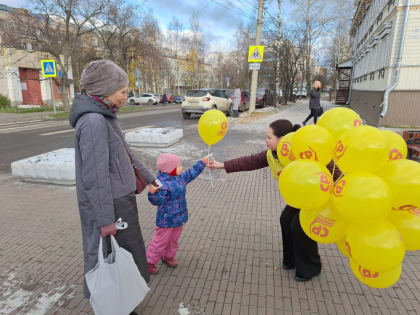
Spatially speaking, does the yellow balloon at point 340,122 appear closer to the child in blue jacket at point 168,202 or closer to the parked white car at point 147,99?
the child in blue jacket at point 168,202

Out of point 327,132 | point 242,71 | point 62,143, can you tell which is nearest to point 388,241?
point 327,132

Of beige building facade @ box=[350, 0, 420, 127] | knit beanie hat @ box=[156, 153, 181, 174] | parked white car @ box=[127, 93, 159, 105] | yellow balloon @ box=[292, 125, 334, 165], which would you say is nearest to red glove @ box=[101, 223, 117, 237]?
knit beanie hat @ box=[156, 153, 181, 174]

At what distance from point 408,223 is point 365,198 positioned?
433 millimetres

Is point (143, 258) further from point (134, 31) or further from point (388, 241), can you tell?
point (134, 31)

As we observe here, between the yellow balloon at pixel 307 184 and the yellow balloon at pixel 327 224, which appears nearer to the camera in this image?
the yellow balloon at pixel 307 184

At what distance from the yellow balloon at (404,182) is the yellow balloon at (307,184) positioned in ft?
1.14

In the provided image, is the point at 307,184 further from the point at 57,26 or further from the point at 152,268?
the point at 57,26

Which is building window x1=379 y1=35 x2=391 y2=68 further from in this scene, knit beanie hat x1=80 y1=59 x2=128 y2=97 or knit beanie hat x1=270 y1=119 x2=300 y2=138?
knit beanie hat x1=80 y1=59 x2=128 y2=97

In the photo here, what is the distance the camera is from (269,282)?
273cm

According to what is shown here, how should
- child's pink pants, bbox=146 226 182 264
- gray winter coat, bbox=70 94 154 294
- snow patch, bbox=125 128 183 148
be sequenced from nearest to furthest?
gray winter coat, bbox=70 94 154 294, child's pink pants, bbox=146 226 182 264, snow patch, bbox=125 128 183 148

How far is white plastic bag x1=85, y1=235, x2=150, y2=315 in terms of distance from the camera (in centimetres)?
183

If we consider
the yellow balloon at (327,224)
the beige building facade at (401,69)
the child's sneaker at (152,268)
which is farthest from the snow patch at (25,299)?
the beige building facade at (401,69)

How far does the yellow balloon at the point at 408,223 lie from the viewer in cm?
179

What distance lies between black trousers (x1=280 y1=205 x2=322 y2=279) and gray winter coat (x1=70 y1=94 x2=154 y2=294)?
153cm
